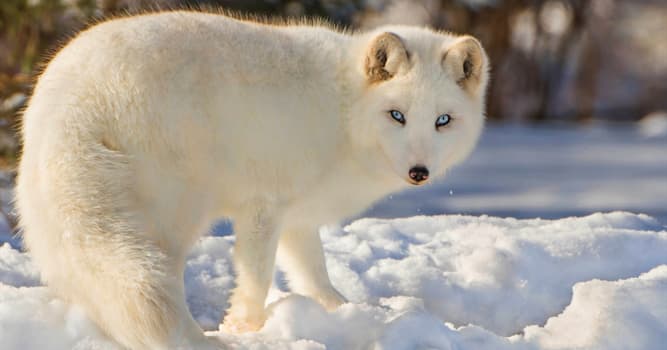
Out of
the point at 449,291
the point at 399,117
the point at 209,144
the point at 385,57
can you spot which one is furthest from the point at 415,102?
the point at 449,291

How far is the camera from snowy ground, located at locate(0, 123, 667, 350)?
316 centimetres

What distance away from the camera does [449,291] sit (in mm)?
4074

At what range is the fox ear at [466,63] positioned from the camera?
3.70 metres

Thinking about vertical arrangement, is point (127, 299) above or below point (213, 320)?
above

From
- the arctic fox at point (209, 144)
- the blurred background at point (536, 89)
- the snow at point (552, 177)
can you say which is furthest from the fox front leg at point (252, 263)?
the snow at point (552, 177)

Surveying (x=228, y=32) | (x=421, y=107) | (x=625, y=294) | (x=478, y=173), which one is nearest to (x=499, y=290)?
(x=625, y=294)

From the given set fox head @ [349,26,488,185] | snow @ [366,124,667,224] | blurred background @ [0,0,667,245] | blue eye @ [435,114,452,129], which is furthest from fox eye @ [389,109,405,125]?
snow @ [366,124,667,224]

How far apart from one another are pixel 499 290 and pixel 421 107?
98 cm

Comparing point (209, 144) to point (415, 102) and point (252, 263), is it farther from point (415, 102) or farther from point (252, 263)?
point (415, 102)

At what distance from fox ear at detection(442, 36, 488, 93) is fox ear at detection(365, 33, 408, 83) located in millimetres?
181

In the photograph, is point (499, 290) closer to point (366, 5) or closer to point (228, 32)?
point (228, 32)

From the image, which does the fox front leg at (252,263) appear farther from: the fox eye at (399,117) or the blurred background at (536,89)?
the blurred background at (536,89)

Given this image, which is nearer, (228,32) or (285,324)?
(285,324)

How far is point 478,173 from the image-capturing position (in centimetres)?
1518
